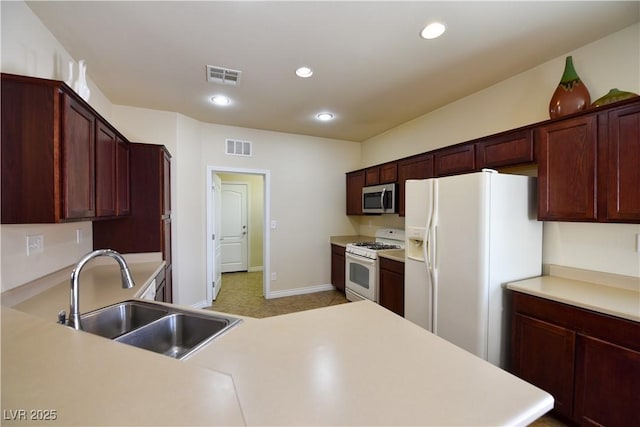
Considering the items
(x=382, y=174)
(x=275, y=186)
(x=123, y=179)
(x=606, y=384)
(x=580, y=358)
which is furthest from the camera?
(x=275, y=186)

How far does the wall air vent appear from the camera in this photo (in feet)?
13.3

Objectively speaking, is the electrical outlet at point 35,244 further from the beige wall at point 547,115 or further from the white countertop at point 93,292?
the beige wall at point 547,115

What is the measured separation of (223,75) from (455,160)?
96.0 inches

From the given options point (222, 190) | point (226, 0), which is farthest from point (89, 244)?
point (222, 190)

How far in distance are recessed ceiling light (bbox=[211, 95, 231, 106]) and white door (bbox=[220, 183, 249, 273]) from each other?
3040mm

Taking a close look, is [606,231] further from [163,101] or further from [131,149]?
[163,101]

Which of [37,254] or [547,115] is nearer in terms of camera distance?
[37,254]

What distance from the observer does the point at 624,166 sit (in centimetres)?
165

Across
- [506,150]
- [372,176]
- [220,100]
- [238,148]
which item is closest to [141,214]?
[220,100]

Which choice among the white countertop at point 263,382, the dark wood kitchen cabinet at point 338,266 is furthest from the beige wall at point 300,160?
the white countertop at point 263,382

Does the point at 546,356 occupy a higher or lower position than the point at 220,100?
lower

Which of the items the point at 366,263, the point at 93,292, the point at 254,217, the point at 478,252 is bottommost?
the point at 366,263

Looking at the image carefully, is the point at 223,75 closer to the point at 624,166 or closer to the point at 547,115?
the point at 547,115

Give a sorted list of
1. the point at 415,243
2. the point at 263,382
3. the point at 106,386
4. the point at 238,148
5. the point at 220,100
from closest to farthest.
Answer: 1. the point at 106,386
2. the point at 263,382
3. the point at 415,243
4. the point at 220,100
5. the point at 238,148
